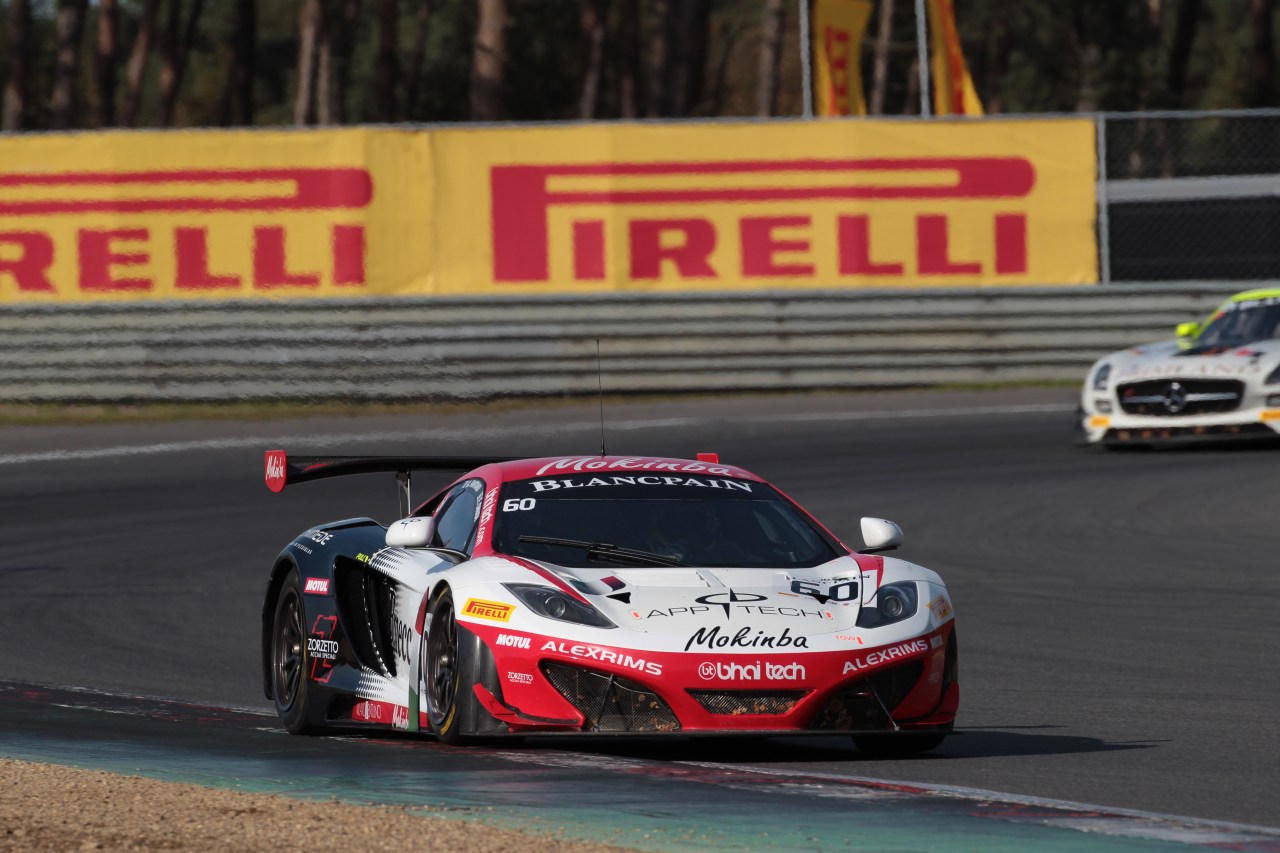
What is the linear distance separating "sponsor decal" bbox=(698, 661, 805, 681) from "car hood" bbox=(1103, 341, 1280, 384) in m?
11.5

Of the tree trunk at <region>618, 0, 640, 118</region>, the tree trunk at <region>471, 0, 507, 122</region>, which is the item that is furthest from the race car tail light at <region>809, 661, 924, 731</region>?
the tree trunk at <region>618, 0, 640, 118</region>

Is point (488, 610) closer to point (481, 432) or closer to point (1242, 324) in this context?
point (481, 432)

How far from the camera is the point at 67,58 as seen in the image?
4441 centimetres

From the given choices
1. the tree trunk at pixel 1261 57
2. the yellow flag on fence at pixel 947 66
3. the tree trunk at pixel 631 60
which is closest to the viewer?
the yellow flag on fence at pixel 947 66

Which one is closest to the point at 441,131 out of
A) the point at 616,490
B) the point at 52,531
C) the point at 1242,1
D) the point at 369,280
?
the point at 369,280

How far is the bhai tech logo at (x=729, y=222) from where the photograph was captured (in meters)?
21.6

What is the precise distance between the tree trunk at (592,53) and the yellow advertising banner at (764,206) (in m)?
39.0

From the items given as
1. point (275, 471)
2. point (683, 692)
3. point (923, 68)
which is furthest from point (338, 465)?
point (923, 68)

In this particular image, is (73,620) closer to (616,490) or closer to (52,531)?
(52,531)

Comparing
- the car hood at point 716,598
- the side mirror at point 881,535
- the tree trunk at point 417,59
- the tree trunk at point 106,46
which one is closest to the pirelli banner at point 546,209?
the side mirror at point 881,535

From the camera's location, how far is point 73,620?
11.9 meters

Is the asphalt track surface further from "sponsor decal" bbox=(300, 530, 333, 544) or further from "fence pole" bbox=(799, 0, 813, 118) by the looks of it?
"fence pole" bbox=(799, 0, 813, 118)

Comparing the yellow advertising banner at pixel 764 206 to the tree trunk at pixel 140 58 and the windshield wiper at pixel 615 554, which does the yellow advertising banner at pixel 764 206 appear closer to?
the windshield wiper at pixel 615 554

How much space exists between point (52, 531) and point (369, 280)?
665 centimetres
